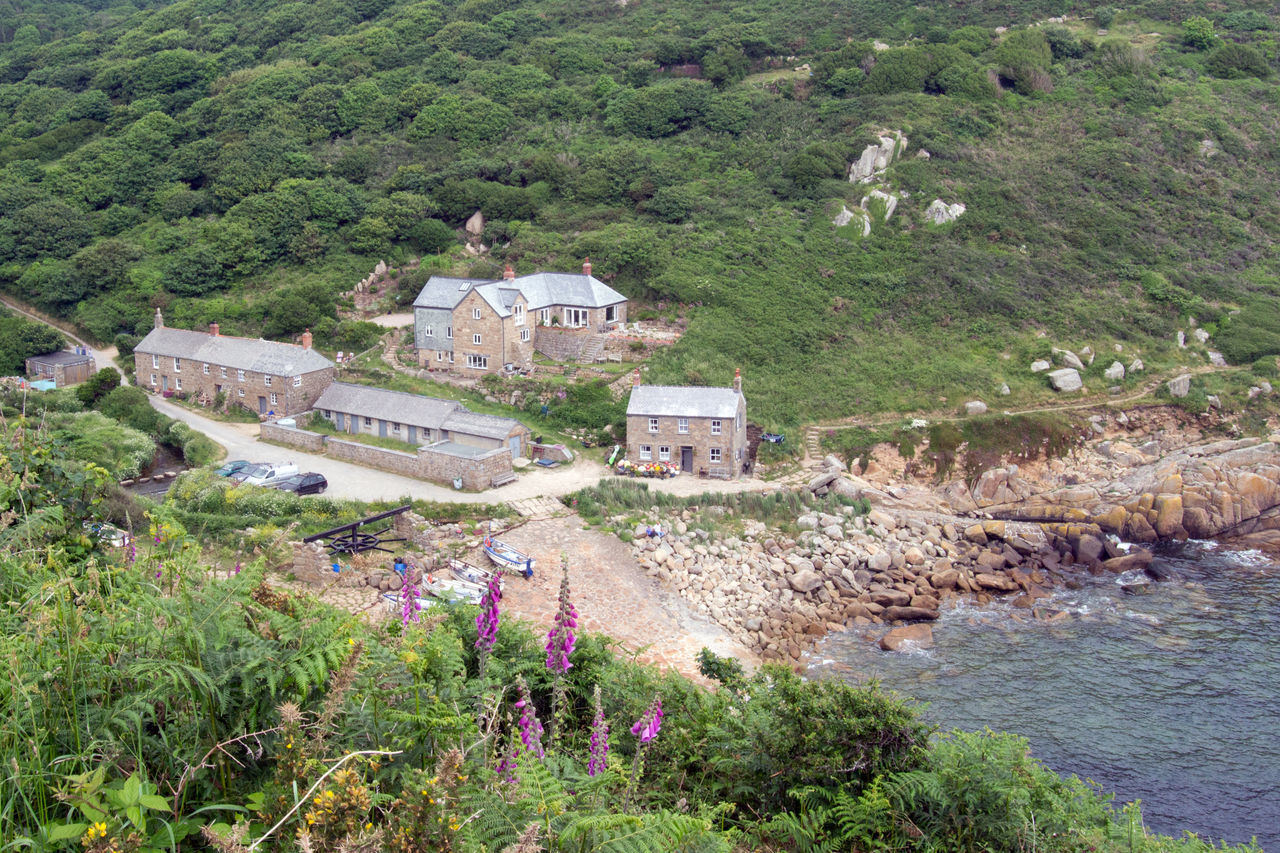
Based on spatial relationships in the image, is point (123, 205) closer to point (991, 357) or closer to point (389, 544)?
point (389, 544)

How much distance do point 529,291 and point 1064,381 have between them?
2337cm

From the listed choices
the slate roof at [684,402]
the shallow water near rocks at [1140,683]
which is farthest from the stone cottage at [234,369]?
the shallow water near rocks at [1140,683]

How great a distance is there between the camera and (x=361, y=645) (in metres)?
6.15

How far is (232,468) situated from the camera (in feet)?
105

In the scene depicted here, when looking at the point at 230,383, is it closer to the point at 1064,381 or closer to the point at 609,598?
the point at 609,598

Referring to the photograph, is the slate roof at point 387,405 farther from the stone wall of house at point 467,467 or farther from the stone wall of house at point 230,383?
the stone wall of house at point 467,467

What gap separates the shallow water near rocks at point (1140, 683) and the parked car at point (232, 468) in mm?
19625

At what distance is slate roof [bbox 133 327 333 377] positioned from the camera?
37.9 metres

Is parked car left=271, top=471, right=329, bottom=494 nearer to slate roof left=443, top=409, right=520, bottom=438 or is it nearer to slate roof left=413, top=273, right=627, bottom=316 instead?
slate roof left=443, top=409, right=520, bottom=438

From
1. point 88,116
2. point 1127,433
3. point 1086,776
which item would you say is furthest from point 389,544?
point 88,116

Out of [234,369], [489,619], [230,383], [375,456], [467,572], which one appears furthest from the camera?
[230,383]

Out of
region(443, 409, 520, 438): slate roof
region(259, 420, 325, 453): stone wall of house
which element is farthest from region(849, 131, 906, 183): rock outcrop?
region(259, 420, 325, 453): stone wall of house

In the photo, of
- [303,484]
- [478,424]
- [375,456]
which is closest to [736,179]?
[478,424]

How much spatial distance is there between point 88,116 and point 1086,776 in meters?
74.2
